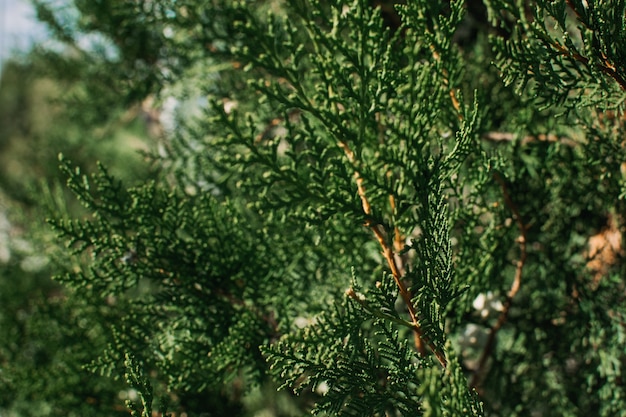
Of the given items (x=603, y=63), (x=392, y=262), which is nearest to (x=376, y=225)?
(x=392, y=262)

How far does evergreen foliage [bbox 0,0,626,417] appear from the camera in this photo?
1.19 m

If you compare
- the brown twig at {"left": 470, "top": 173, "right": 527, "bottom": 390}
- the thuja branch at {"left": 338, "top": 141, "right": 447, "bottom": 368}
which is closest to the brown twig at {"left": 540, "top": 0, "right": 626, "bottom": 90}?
the brown twig at {"left": 470, "top": 173, "right": 527, "bottom": 390}

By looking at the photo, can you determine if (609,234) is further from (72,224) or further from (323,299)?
(72,224)

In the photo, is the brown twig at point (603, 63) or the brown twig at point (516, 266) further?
the brown twig at point (516, 266)

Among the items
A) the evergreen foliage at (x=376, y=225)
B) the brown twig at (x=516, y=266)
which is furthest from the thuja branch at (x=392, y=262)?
the brown twig at (x=516, y=266)

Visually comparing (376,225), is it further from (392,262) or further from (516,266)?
(516,266)

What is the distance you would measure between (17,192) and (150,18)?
3.24m

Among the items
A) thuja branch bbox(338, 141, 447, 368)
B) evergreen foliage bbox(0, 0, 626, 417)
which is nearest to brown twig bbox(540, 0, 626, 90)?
evergreen foliage bbox(0, 0, 626, 417)

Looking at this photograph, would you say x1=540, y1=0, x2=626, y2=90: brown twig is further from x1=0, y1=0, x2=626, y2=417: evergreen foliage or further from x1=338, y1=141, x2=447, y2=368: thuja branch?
x1=338, y1=141, x2=447, y2=368: thuja branch

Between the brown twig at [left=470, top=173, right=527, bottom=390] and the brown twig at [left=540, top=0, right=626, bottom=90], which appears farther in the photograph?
the brown twig at [left=470, top=173, right=527, bottom=390]

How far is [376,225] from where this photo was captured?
50.1 inches

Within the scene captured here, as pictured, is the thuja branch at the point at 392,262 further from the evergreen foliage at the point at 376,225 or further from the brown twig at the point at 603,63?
the brown twig at the point at 603,63

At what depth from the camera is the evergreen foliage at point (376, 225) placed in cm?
119

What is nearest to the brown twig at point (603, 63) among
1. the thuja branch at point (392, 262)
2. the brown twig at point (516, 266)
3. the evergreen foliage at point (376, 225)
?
the evergreen foliage at point (376, 225)
